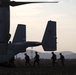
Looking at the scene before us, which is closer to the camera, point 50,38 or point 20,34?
point 50,38

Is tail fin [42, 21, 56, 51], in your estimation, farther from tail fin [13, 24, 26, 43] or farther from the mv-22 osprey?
tail fin [13, 24, 26, 43]

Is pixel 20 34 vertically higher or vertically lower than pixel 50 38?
lower

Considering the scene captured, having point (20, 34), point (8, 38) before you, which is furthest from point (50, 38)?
point (20, 34)

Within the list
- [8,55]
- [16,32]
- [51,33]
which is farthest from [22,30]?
[8,55]

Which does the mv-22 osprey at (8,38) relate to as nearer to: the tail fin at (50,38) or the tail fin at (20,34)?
the tail fin at (50,38)

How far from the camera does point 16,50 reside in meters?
48.0

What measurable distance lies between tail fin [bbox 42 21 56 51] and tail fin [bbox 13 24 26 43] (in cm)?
834

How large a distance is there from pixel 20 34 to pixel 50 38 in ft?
32.9

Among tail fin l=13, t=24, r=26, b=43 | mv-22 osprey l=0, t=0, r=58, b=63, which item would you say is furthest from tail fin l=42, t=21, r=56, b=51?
tail fin l=13, t=24, r=26, b=43

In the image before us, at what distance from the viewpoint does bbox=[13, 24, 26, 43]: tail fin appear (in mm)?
57125

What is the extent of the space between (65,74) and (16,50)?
14753mm

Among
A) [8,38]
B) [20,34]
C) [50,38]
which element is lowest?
[20,34]

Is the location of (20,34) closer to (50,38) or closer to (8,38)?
(50,38)

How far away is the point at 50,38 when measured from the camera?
4875cm
